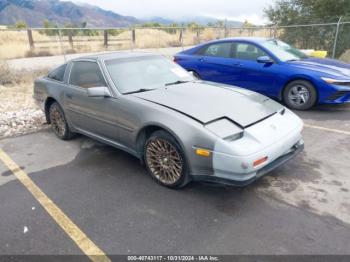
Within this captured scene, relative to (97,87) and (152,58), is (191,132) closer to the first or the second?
(97,87)

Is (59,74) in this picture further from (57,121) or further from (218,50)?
(218,50)

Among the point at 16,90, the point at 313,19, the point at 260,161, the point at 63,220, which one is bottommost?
the point at 63,220

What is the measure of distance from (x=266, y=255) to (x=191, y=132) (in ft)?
4.20

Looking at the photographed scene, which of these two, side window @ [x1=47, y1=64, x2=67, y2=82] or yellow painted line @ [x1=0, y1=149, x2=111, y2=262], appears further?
side window @ [x1=47, y1=64, x2=67, y2=82]

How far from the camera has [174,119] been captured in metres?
3.16

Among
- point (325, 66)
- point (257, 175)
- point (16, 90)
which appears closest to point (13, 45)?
point (16, 90)

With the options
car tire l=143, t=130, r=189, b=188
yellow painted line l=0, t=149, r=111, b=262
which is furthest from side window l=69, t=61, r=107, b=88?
yellow painted line l=0, t=149, r=111, b=262

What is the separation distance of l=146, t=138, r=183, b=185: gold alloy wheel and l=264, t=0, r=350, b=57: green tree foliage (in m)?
11.7

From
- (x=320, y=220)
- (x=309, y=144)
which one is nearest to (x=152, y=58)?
(x=309, y=144)

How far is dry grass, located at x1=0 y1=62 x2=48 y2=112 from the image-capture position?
742cm

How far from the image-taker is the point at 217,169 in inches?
115

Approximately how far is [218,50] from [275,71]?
1615mm

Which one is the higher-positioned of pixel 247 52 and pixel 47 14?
pixel 47 14

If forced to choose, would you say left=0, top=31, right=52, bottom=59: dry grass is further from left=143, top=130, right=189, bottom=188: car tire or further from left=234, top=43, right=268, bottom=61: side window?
left=143, top=130, right=189, bottom=188: car tire
